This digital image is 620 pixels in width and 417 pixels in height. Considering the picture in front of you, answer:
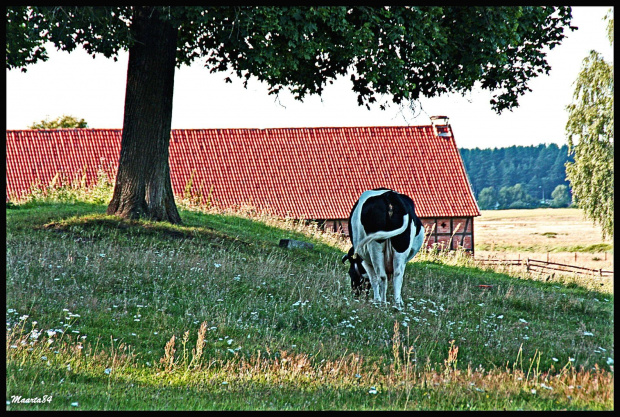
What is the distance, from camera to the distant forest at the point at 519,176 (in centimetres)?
12162

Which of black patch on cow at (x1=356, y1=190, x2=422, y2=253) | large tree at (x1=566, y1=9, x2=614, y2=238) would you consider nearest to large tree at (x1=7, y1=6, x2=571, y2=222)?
black patch on cow at (x1=356, y1=190, x2=422, y2=253)

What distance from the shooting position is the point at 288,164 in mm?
35375

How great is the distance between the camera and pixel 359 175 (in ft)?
116

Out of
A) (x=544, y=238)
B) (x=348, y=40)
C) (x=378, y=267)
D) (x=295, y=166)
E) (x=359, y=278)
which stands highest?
(x=348, y=40)

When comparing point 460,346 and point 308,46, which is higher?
point 308,46

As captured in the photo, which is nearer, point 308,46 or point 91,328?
point 91,328

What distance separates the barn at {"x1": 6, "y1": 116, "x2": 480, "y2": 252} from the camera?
3328cm

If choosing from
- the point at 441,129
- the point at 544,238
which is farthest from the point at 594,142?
the point at 544,238

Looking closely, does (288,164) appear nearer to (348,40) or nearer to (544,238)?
(348,40)

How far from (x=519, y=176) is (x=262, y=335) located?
12681 cm

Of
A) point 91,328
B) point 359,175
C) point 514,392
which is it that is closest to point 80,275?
point 91,328
